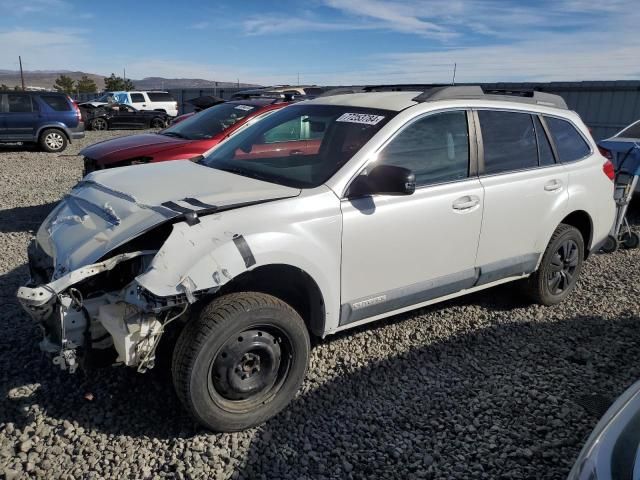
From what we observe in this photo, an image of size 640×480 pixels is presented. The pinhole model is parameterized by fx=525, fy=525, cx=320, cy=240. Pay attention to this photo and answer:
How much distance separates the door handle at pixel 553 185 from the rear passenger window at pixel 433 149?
88 centimetres

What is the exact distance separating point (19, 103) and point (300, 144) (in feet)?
44.6

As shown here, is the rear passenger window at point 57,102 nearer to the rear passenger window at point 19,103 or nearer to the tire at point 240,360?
the rear passenger window at point 19,103

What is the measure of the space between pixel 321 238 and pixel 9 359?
7.78ft

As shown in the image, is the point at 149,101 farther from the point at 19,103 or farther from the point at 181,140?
the point at 181,140

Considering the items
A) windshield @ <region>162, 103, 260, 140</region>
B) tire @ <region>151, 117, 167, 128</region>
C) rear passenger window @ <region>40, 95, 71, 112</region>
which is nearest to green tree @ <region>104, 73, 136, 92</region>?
tire @ <region>151, 117, 167, 128</region>

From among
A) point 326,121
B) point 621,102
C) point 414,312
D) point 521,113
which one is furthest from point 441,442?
point 621,102

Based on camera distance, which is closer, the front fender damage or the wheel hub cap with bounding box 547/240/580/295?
the front fender damage

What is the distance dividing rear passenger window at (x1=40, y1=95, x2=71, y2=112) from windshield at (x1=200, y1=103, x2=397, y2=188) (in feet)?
42.2

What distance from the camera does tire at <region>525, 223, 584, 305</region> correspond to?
4.53m

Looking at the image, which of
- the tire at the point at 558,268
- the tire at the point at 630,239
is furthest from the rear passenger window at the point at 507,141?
the tire at the point at 630,239

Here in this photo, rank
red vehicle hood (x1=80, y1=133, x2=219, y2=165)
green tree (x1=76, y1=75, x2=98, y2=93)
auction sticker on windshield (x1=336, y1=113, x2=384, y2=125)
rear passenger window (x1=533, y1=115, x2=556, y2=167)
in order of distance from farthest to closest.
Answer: green tree (x1=76, y1=75, x2=98, y2=93) < red vehicle hood (x1=80, y1=133, x2=219, y2=165) < rear passenger window (x1=533, y1=115, x2=556, y2=167) < auction sticker on windshield (x1=336, y1=113, x2=384, y2=125)

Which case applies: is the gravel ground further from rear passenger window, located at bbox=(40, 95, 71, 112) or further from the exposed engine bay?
rear passenger window, located at bbox=(40, 95, 71, 112)

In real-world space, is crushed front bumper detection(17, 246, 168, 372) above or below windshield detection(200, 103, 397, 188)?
below

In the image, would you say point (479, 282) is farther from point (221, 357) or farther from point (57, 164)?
point (57, 164)
